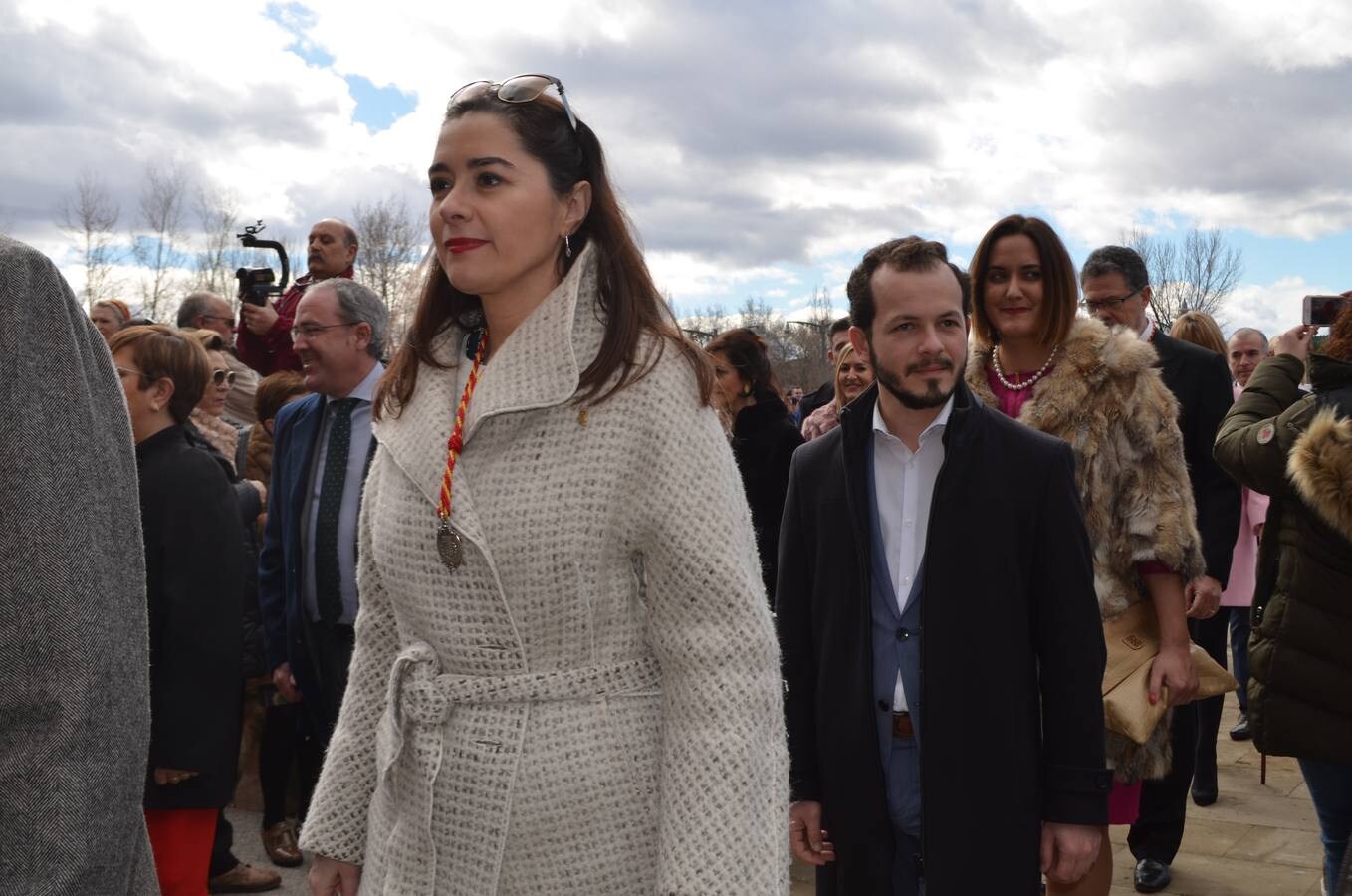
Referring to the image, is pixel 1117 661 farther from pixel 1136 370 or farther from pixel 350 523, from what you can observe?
pixel 350 523

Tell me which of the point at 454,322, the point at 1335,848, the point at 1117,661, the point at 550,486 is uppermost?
the point at 454,322

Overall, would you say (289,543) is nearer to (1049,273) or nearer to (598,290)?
(1049,273)

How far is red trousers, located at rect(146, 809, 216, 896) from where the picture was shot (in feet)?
12.7

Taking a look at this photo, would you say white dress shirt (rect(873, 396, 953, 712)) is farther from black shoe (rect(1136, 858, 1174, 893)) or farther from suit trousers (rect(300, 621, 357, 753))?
black shoe (rect(1136, 858, 1174, 893))

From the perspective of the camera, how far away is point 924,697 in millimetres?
2965

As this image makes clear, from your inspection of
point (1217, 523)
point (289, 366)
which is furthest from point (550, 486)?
point (289, 366)

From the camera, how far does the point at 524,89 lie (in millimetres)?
2258

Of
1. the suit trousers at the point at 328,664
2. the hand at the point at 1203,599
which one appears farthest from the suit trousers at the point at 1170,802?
the suit trousers at the point at 328,664

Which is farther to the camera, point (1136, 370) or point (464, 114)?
point (1136, 370)

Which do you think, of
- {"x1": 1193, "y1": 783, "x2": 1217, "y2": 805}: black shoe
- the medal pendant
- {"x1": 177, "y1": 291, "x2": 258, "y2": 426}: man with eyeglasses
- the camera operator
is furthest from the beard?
{"x1": 177, "y1": 291, "x2": 258, "y2": 426}: man with eyeglasses

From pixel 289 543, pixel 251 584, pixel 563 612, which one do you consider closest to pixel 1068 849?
pixel 563 612

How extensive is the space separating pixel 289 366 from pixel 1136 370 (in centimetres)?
501

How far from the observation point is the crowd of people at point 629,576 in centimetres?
164

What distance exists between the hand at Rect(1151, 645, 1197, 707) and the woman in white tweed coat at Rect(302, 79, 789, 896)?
2057 mm
